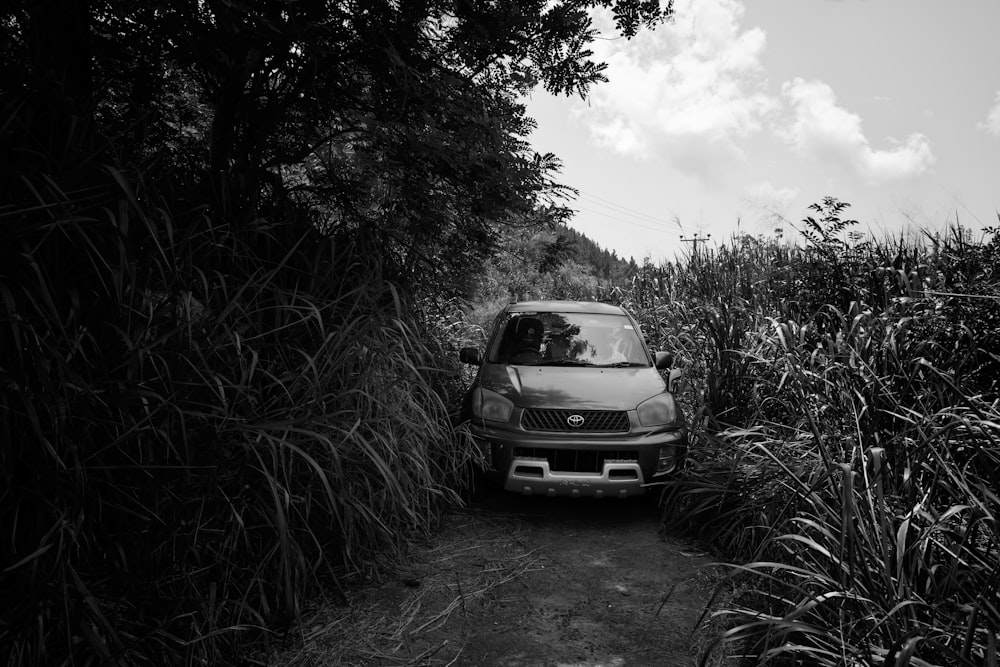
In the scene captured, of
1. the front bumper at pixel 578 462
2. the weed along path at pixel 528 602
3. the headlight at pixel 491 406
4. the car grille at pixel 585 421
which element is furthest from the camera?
the headlight at pixel 491 406

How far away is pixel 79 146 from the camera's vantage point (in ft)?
8.17

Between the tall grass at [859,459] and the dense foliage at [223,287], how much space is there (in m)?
1.90

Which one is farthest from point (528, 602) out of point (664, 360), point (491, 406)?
point (664, 360)

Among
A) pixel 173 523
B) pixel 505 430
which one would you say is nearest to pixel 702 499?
pixel 505 430

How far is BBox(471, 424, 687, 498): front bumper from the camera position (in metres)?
4.35

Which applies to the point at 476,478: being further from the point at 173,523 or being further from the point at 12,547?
the point at 12,547

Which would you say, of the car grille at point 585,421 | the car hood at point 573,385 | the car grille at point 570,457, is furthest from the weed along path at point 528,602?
the car hood at point 573,385

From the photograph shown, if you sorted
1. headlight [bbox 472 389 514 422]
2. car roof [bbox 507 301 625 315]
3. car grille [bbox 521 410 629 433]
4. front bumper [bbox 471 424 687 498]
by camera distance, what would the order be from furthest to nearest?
car roof [bbox 507 301 625 315], headlight [bbox 472 389 514 422], car grille [bbox 521 410 629 433], front bumper [bbox 471 424 687 498]

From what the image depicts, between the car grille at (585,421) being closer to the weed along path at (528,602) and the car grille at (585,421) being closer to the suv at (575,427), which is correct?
the suv at (575,427)

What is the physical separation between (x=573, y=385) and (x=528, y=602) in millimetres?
1826

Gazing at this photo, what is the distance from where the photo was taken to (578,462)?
14.5 feet

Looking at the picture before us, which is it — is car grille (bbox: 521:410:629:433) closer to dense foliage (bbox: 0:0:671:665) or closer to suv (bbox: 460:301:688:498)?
suv (bbox: 460:301:688:498)

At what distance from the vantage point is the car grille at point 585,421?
14.7 ft

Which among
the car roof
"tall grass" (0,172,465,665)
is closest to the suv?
the car roof
